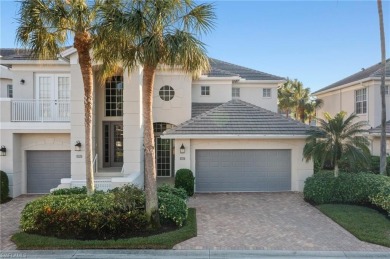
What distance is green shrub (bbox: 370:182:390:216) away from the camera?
34.0 feet

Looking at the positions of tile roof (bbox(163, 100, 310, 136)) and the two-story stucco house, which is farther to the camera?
the two-story stucco house

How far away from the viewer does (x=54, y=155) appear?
15.3 metres

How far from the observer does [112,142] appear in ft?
51.9

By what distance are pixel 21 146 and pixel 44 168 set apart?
1654 millimetres

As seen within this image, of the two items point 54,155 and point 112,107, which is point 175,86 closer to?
point 112,107

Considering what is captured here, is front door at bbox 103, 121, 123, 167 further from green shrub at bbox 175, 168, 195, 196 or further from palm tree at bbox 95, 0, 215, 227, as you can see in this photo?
palm tree at bbox 95, 0, 215, 227

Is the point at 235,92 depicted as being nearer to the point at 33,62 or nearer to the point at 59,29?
the point at 33,62

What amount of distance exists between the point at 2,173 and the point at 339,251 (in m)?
15.0

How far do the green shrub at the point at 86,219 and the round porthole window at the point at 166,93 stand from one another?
887 centimetres

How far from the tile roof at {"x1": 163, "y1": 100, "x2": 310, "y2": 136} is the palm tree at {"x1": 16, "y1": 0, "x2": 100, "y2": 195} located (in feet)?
18.4

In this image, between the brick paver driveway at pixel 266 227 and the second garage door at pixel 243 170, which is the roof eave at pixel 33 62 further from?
the brick paver driveway at pixel 266 227

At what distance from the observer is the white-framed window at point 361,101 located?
66.4 ft

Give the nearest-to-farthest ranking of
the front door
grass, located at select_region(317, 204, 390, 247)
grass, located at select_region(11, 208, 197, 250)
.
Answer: grass, located at select_region(11, 208, 197, 250) < grass, located at select_region(317, 204, 390, 247) < the front door

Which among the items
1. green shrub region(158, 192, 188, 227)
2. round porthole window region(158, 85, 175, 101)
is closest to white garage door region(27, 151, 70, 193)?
round porthole window region(158, 85, 175, 101)
